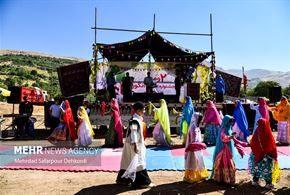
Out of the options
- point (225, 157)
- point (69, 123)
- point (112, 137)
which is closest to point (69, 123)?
point (69, 123)

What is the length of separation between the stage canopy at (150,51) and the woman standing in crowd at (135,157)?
10237 mm

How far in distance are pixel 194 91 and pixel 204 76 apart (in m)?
1.85

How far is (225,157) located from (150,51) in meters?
11.4

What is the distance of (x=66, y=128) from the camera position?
11.2 metres

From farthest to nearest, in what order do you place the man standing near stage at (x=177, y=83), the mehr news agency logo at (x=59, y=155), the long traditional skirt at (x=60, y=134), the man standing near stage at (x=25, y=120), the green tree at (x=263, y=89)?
the green tree at (x=263, y=89)
the man standing near stage at (x=177, y=83)
the man standing near stage at (x=25, y=120)
the long traditional skirt at (x=60, y=134)
the mehr news agency logo at (x=59, y=155)

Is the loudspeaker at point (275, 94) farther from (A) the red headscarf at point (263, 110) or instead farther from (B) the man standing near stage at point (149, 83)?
(A) the red headscarf at point (263, 110)

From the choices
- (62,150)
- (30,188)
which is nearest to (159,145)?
(62,150)

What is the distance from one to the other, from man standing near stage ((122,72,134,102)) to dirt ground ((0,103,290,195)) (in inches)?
390

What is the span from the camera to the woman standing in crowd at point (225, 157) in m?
5.80

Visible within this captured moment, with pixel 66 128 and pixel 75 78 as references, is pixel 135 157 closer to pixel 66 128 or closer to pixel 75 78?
pixel 66 128

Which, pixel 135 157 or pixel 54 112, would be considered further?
pixel 54 112

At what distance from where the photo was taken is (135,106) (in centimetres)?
589

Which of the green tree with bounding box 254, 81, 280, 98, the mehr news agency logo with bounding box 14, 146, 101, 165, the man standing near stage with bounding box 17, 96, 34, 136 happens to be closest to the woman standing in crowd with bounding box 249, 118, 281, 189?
the mehr news agency logo with bounding box 14, 146, 101, 165

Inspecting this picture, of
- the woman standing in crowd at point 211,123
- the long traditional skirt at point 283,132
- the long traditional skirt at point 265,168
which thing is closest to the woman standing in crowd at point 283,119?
the long traditional skirt at point 283,132
